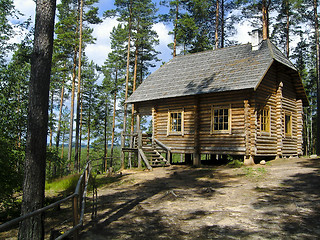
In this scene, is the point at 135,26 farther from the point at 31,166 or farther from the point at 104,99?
the point at 31,166

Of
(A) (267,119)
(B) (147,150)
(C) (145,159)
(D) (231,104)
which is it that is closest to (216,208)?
(D) (231,104)

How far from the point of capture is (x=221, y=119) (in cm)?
1688

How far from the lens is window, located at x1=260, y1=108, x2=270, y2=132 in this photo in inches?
643

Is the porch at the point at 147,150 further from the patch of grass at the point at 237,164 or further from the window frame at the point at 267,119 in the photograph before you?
the window frame at the point at 267,119

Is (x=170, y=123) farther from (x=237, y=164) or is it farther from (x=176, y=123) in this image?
(x=237, y=164)

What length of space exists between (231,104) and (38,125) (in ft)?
39.8

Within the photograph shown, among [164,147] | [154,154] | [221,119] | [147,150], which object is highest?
[221,119]

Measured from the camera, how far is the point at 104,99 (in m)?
44.4

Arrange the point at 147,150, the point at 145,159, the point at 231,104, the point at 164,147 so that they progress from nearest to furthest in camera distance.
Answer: the point at 231,104
the point at 145,159
the point at 164,147
the point at 147,150

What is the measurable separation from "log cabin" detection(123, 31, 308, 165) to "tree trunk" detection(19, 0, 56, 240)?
35.6ft

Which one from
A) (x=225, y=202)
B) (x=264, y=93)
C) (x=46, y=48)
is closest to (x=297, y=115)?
(x=264, y=93)

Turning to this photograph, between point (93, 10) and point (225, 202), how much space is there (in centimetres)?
2376

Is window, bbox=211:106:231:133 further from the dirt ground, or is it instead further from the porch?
the dirt ground

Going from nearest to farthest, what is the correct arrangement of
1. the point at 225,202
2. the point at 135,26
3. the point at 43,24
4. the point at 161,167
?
1. the point at 43,24
2. the point at 225,202
3. the point at 161,167
4. the point at 135,26
